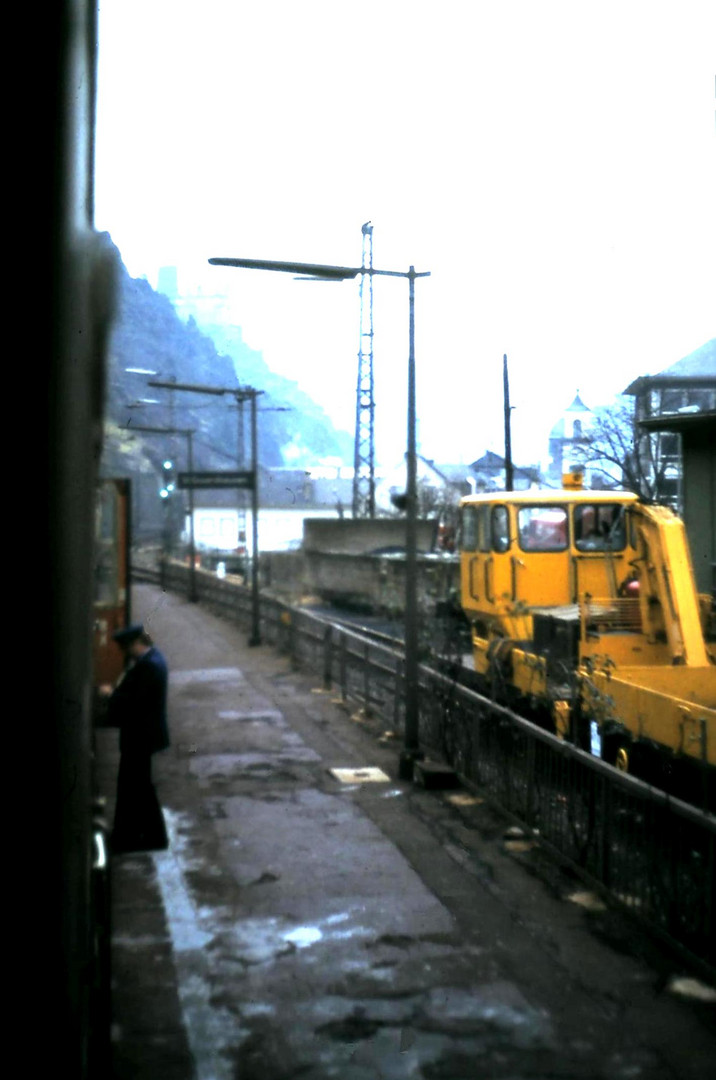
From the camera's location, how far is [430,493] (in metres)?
34.5

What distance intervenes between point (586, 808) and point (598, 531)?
23.0 ft

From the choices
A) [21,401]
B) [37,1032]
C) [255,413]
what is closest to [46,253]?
[21,401]

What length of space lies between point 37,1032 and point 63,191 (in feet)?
4.06

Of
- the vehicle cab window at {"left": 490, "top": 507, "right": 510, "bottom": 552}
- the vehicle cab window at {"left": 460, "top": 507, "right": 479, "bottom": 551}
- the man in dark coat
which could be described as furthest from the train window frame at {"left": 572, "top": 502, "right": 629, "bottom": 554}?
the man in dark coat

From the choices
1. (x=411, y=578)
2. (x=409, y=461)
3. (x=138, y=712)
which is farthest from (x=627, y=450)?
(x=138, y=712)

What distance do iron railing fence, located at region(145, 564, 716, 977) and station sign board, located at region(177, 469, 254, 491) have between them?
10.5ft

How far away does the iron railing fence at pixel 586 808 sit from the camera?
21.5 feet

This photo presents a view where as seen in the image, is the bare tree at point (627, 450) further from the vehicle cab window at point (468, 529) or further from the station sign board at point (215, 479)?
the station sign board at point (215, 479)

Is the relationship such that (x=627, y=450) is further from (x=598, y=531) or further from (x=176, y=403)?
(x=176, y=403)

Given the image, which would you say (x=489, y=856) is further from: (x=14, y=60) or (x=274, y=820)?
(x=14, y=60)

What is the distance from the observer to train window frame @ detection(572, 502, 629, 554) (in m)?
14.7

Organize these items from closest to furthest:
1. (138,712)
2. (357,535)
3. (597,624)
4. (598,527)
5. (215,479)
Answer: (138,712), (597,624), (598,527), (215,479), (357,535)

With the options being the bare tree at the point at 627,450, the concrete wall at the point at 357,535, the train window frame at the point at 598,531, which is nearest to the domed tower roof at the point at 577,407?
the bare tree at the point at 627,450

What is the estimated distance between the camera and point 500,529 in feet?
49.3
